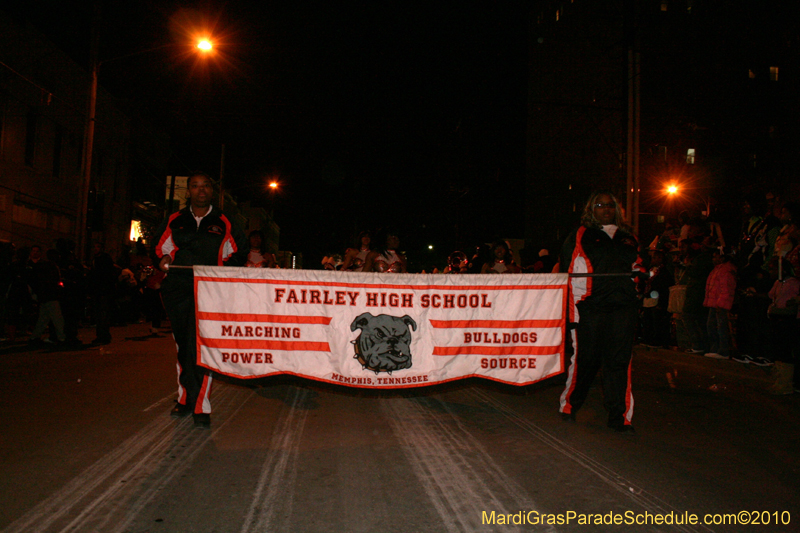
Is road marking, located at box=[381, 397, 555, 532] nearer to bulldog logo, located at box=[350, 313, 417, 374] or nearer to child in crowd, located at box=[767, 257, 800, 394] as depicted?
bulldog logo, located at box=[350, 313, 417, 374]

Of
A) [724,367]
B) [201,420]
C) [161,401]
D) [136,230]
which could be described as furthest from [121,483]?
[136,230]

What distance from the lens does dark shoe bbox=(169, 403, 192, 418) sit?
18.1 ft

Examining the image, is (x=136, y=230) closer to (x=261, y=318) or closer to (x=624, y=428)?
(x=261, y=318)

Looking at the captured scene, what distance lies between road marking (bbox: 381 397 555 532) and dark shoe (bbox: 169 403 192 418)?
5.85 ft

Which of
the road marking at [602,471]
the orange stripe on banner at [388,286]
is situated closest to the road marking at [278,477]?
the orange stripe on banner at [388,286]

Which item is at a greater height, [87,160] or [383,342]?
[87,160]

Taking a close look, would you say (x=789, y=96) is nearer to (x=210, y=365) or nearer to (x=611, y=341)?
(x=611, y=341)

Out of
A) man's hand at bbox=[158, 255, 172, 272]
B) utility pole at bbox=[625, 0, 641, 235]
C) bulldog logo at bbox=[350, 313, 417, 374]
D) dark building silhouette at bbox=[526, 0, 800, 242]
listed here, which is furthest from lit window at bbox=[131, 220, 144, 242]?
bulldog logo at bbox=[350, 313, 417, 374]

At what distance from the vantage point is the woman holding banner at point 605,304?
5320 millimetres

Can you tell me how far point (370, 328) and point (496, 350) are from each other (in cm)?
107

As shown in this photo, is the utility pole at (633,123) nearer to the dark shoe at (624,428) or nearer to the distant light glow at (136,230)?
the dark shoe at (624,428)

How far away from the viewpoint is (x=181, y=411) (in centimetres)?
554

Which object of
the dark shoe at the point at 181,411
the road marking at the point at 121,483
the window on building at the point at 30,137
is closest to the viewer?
the road marking at the point at 121,483

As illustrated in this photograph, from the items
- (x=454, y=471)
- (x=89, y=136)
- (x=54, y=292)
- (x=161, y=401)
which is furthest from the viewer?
(x=89, y=136)
